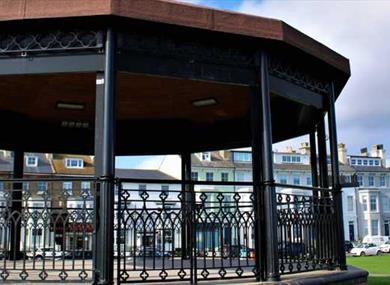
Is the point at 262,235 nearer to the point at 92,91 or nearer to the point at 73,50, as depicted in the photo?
the point at 73,50

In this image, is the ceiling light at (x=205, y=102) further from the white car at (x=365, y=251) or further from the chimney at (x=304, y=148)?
the chimney at (x=304, y=148)

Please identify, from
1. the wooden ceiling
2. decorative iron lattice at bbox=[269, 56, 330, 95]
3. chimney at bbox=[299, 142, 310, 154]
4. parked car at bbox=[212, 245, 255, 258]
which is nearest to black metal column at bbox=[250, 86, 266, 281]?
parked car at bbox=[212, 245, 255, 258]

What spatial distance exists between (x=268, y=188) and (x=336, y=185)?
230 cm

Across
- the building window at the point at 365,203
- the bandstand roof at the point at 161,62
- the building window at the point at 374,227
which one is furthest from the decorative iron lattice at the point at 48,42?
the building window at the point at 374,227

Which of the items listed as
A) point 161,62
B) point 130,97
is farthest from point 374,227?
point 161,62

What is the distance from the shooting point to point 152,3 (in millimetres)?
6762

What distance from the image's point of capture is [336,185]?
354 inches

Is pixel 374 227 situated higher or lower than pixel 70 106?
lower

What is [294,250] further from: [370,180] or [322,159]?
[370,180]

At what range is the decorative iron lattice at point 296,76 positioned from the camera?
791 centimetres

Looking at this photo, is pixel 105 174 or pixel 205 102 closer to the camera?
pixel 105 174

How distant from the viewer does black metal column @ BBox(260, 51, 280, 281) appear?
703cm

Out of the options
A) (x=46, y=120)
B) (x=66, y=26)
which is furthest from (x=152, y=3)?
(x=46, y=120)

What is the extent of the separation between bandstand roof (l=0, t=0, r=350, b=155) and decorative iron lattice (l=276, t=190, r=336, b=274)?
1703mm
